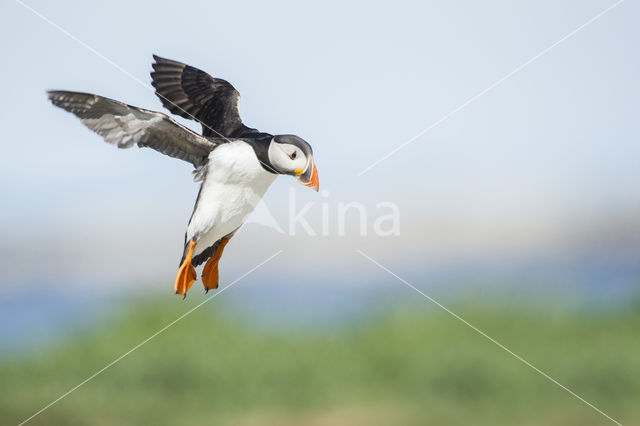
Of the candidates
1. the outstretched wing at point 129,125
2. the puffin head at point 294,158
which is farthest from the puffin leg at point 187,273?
the puffin head at point 294,158

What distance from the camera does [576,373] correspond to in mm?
13023

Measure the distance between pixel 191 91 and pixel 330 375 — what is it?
1004 cm

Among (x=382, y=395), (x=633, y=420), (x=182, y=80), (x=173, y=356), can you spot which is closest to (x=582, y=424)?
(x=633, y=420)

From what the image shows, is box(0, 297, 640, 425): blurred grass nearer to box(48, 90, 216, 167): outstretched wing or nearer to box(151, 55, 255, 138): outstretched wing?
box(151, 55, 255, 138): outstretched wing

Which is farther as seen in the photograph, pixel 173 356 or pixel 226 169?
pixel 173 356

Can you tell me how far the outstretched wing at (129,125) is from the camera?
3039 mm

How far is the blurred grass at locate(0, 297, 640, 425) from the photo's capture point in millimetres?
12445

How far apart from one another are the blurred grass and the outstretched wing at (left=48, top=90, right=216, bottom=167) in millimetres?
8919

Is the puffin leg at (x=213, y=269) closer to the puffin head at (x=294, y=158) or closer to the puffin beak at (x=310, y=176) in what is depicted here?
the puffin head at (x=294, y=158)

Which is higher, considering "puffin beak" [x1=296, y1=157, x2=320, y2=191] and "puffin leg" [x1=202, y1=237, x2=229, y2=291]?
"puffin beak" [x1=296, y1=157, x2=320, y2=191]

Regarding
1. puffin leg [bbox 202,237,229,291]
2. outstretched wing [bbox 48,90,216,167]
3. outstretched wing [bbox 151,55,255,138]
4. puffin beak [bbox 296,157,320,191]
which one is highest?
outstretched wing [bbox 151,55,255,138]

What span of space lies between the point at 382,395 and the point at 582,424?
359 centimetres

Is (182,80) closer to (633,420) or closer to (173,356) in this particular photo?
(173,356)

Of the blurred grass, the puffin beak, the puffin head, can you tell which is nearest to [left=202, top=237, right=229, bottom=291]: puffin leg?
the puffin head
